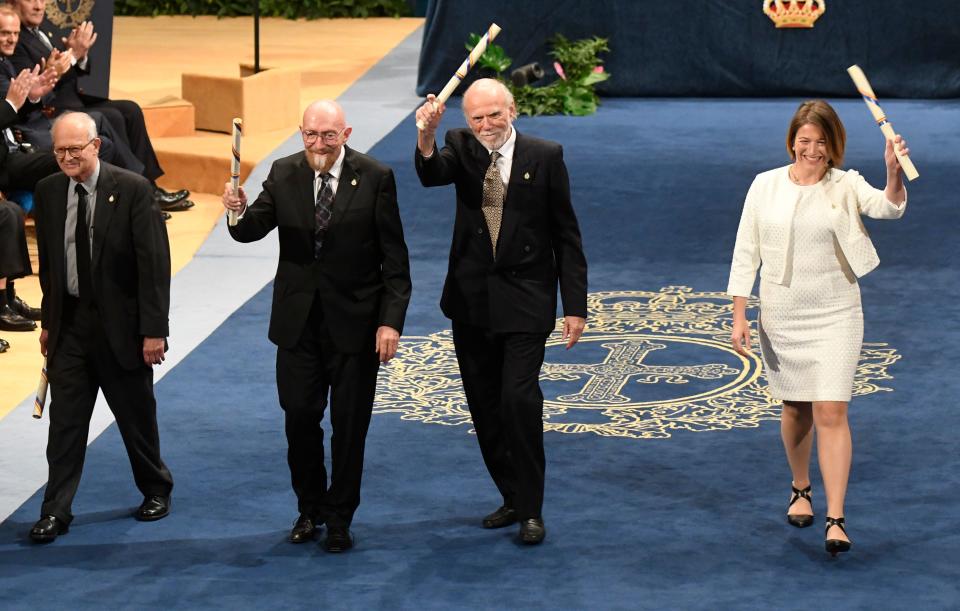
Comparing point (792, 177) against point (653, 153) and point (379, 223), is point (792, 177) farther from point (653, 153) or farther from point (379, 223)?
point (653, 153)

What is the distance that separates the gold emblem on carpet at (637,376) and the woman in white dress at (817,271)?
134cm

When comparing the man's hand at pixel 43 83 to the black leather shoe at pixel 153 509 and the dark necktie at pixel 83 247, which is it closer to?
the dark necktie at pixel 83 247

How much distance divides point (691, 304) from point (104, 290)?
391cm

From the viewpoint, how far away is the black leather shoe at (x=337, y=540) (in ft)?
18.2

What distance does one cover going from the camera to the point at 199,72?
13688 mm

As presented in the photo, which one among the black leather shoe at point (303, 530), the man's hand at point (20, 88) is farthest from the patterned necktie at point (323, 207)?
the man's hand at point (20, 88)

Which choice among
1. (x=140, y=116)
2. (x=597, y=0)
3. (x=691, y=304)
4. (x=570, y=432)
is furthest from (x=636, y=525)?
(x=597, y=0)

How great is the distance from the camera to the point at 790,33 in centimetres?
1427

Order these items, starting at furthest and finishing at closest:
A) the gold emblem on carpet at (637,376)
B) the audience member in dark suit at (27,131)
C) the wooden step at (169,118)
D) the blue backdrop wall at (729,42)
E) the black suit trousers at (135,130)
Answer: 1. the blue backdrop wall at (729,42)
2. the wooden step at (169,118)
3. the black suit trousers at (135,130)
4. the audience member in dark suit at (27,131)
5. the gold emblem on carpet at (637,376)

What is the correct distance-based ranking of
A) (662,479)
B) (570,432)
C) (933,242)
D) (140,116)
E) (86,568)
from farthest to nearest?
(140,116), (933,242), (570,432), (662,479), (86,568)

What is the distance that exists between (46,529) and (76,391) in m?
0.47

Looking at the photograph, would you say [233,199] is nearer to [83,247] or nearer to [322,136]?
[322,136]

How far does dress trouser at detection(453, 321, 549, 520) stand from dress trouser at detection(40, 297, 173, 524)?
1.14m

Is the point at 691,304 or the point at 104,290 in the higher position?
the point at 104,290
